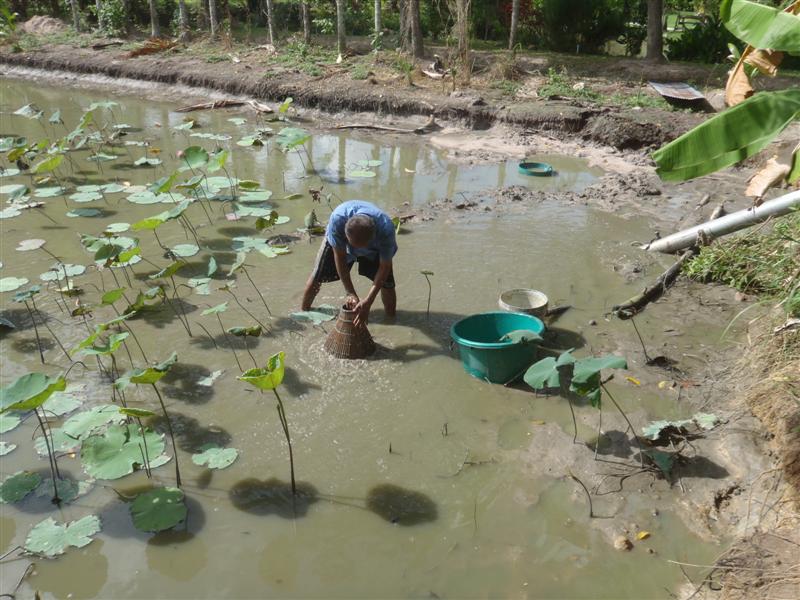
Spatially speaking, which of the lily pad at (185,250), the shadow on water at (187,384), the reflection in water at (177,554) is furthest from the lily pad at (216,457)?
the lily pad at (185,250)

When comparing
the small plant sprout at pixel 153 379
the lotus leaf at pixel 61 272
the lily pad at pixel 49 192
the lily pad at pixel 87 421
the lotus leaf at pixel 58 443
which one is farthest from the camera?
the lily pad at pixel 49 192

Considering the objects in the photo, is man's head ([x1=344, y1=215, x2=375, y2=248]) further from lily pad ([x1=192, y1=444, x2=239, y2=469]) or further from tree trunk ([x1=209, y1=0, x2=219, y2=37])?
tree trunk ([x1=209, y1=0, x2=219, y2=37])

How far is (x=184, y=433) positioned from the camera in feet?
13.1

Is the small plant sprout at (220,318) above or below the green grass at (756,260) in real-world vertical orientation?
below

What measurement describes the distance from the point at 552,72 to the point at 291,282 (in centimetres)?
855

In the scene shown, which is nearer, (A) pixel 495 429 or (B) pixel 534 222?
(A) pixel 495 429

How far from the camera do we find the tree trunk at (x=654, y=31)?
42.0ft

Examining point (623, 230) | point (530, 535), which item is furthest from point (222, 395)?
point (623, 230)

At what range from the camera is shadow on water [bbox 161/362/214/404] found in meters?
4.34

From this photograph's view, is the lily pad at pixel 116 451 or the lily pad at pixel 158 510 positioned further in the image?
the lily pad at pixel 116 451

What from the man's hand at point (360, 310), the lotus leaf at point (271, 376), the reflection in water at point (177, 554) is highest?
the lotus leaf at point (271, 376)

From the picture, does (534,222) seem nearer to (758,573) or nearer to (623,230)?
(623,230)

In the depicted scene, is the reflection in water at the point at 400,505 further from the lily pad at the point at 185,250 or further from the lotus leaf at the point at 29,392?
the lily pad at the point at 185,250

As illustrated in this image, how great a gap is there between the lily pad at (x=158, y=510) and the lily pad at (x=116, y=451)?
0.63 feet
